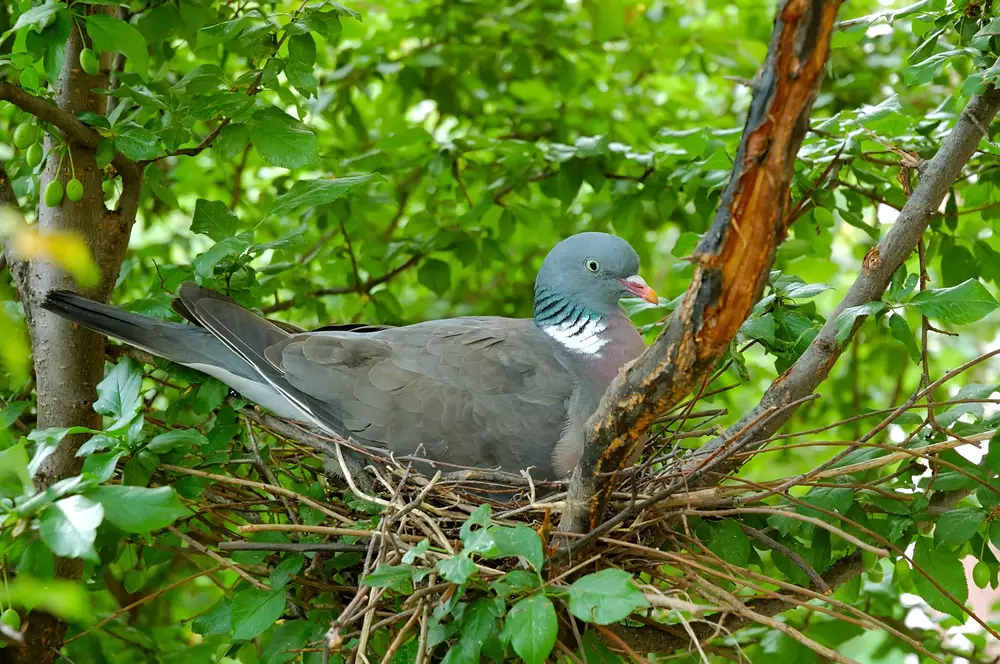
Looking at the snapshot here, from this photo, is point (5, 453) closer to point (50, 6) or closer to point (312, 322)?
point (50, 6)

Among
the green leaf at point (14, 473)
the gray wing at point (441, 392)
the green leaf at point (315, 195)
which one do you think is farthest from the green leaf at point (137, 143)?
the green leaf at point (14, 473)

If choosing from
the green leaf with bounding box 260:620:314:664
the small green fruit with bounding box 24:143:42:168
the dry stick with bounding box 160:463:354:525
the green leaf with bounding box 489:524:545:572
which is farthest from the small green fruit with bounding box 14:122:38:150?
the green leaf with bounding box 489:524:545:572

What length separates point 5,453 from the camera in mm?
1554

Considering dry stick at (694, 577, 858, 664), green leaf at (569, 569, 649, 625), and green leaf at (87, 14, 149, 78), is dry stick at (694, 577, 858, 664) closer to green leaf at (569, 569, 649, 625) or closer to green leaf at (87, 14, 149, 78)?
green leaf at (569, 569, 649, 625)

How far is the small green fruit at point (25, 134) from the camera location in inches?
95.5

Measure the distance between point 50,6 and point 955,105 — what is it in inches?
98.6

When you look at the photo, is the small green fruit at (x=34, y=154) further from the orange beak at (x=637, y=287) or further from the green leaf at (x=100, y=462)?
the orange beak at (x=637, y=287)

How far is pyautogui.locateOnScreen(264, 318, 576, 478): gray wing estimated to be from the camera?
106 inches

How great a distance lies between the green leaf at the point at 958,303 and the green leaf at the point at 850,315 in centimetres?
8

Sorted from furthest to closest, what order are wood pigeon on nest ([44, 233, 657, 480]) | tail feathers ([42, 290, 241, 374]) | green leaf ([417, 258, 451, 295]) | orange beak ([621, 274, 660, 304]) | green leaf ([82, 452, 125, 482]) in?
green leaf ([417, 258, 451, 295]) < orange beak ([621, 274, 660, 304]) < wood pigeon on nest ([44, 233, 657, 480]) < tail feathers ([42, 290, 241, 374]) < green leaf ([82, 452, 125, 482])

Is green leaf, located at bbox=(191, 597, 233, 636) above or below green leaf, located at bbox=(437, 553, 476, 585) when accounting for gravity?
below

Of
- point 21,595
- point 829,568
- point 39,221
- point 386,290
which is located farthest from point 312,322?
point 21,595

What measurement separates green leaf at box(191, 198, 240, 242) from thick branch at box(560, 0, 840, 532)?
1332mm

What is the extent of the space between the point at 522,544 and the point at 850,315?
93 cm
